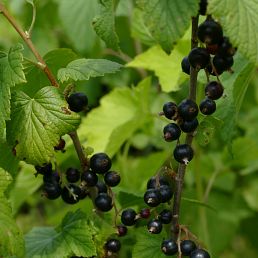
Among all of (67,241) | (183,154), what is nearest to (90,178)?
(67,241)

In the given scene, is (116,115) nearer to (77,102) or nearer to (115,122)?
(115,122)

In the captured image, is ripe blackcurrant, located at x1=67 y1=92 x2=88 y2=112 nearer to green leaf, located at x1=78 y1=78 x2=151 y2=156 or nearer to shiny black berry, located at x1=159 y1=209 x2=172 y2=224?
shiny black berry, located at x1=159 y1=209 x2=172 y2=224

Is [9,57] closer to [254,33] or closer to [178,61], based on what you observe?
[254,33]

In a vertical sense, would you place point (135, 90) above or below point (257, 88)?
above

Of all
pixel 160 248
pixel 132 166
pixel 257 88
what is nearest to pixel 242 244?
pixel 257 88

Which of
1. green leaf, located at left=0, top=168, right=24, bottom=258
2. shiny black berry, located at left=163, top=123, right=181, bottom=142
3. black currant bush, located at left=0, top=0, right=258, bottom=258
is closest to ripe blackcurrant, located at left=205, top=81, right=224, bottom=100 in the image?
black currant bush, located at left=0, top=0, right=258, bottom=258

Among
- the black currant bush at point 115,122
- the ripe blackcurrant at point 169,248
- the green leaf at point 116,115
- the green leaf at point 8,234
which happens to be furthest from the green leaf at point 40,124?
the green leaf at point 116,115
